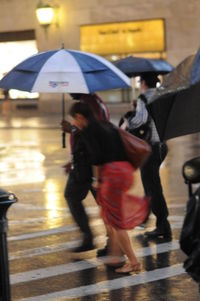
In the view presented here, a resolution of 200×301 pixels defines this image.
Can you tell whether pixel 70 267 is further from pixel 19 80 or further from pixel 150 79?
pixel 150 79

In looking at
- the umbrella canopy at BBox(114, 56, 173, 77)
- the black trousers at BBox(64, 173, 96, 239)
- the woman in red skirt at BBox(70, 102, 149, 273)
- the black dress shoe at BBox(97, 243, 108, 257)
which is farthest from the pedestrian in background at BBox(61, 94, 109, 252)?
the umbrella canopy at BBox(114, 56, 173, 77)

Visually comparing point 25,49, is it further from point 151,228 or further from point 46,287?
point 46,287

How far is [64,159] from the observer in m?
16.2

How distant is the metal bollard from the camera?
209 inches

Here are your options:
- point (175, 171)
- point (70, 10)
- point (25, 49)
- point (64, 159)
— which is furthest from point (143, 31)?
point (175, 171)

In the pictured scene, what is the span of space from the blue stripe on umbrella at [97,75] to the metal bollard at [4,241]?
274cm

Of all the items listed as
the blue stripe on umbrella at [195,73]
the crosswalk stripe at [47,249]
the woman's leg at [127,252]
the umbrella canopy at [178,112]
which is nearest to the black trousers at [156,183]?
the crosswalk stripe at [47,249]

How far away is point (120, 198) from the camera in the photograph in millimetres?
6719

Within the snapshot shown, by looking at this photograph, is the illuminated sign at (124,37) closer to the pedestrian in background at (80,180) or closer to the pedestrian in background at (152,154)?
the pedestrian in background at (152,154)

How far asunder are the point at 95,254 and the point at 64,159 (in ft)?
27.7

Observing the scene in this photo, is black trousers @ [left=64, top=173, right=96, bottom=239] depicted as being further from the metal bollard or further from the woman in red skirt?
the metal bollard

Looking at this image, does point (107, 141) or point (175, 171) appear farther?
point (175, 171)

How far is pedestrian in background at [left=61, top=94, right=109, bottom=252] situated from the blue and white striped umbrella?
272 millimetres

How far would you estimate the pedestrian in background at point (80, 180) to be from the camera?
24.6 feet
